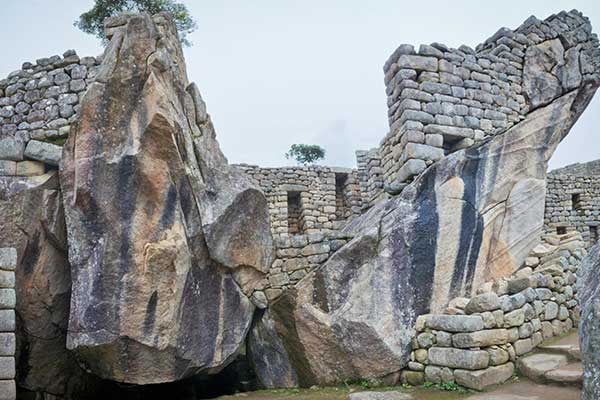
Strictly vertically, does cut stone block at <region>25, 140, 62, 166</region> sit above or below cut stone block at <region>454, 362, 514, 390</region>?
above

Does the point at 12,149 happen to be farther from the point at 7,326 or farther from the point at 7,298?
the point at 7,326

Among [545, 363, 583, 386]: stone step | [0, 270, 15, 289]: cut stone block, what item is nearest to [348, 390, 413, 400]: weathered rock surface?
[545, 363, 583, 386]: stone step

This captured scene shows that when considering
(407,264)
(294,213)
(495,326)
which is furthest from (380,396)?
(294,213)

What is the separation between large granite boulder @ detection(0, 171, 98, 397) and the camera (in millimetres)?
6625

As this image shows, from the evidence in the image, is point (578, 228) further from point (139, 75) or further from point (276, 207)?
point (139, 75)

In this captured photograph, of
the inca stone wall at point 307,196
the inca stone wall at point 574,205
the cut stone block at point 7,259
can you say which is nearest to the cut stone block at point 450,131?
the inca stone wall at point 307,196

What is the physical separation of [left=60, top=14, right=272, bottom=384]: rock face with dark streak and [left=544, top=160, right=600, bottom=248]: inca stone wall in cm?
1333

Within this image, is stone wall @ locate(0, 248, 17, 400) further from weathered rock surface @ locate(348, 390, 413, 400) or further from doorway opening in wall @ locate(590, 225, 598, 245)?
doorway opening in wall @ locate(590, 225, 598, 245)

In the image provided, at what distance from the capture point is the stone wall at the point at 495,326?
6289 mm

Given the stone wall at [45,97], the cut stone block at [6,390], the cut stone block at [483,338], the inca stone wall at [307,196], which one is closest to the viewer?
the cut stone block at [6,390]

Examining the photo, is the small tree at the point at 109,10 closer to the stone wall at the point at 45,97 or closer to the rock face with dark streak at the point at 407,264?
the stone wall at the point at 45,97

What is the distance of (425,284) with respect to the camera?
286 inches

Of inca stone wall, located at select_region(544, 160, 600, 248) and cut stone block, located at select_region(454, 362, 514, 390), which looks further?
inca stone wall, located at select_region(544, 160, 600, 248)

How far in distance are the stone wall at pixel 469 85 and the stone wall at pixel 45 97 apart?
16.7ft
